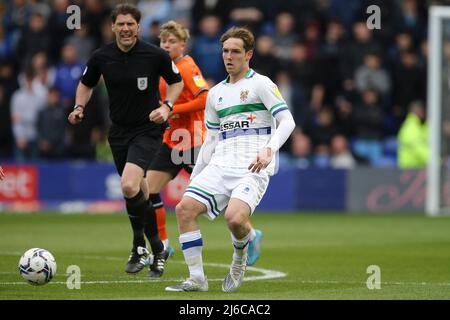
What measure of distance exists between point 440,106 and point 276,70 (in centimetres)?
338

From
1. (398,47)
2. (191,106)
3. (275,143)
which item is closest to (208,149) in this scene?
(275,143)

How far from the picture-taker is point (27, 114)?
22469mm

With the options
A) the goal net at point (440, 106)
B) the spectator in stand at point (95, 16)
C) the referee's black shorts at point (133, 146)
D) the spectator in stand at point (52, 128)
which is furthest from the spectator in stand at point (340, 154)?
the referee's black shorts at point (133, 146)

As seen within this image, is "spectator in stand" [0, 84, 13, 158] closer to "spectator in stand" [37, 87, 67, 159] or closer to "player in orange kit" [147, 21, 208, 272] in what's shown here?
"spectator in stand" [37, 87, 67, 159]

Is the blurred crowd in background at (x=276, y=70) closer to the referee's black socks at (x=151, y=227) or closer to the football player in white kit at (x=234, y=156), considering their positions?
the referee's black socks at (x=151, y=227)

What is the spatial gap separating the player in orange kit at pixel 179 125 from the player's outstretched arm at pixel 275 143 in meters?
2.87

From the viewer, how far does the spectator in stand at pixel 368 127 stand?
2311 cm

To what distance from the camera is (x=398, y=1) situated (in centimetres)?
2534

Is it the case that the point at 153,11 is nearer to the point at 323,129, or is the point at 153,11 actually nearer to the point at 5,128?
the point at 5,128

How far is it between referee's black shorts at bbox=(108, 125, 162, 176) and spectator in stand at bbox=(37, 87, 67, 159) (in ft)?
34.4

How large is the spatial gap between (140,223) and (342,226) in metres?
8.05

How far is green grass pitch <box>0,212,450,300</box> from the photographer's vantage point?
9.73m
